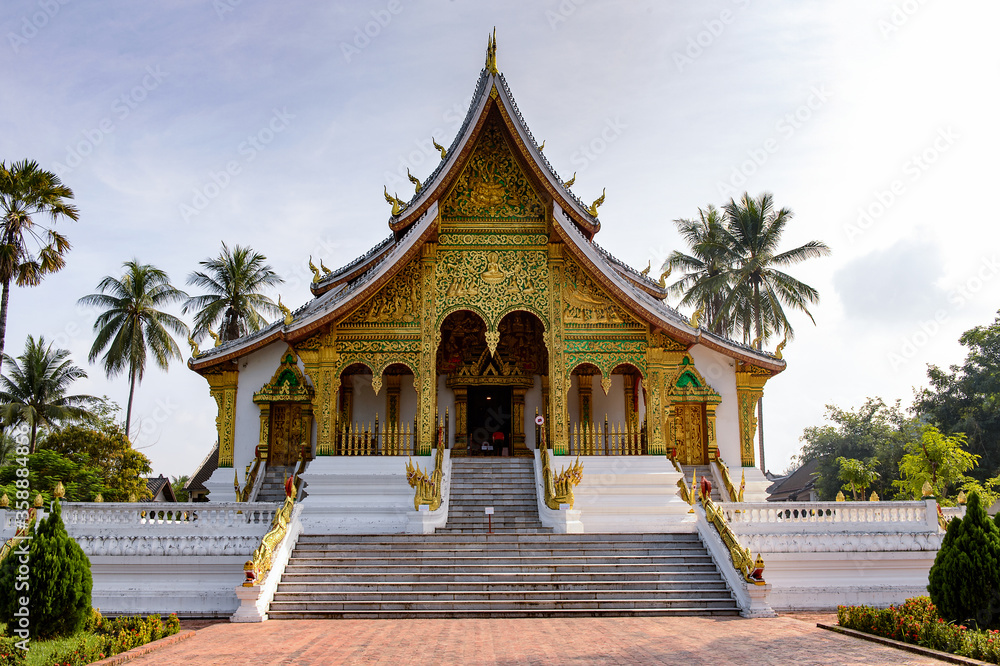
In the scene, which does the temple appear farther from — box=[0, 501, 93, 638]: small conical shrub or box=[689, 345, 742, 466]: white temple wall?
box=[0, 501, 93, 638]: small conical shrub

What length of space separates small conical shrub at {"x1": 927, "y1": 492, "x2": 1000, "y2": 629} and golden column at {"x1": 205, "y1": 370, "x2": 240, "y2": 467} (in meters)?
14.5

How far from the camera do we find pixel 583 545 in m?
12.5

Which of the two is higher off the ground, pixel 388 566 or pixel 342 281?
pixel 342 281

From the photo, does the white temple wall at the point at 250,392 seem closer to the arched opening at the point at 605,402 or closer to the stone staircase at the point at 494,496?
the stone staircase at the point at 494,496

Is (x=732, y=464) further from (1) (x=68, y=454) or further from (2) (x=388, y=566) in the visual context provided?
(1) (x=68, y=454)

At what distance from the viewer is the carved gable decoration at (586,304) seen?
54.9 ft

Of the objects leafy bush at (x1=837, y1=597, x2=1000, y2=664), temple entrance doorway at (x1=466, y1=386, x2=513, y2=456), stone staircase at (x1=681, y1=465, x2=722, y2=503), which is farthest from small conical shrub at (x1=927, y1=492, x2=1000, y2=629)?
temple entrance doorway at (x1=466, y1=386, x2=513, y2=456)

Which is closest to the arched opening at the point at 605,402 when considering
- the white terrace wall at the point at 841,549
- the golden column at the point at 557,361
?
the golden column at the point at 557,361

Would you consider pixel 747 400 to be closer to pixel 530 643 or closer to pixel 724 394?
pixel 724 394

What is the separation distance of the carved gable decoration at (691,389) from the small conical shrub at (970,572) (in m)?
9.33

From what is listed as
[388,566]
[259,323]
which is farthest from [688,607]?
[259,323]

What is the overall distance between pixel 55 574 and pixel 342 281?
13.0 m

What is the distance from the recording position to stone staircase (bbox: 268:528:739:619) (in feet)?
35.1

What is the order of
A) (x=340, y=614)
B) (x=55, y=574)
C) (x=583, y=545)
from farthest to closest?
(x=583, y=545) < (x=340, y=614) < (x=55, y=574)
